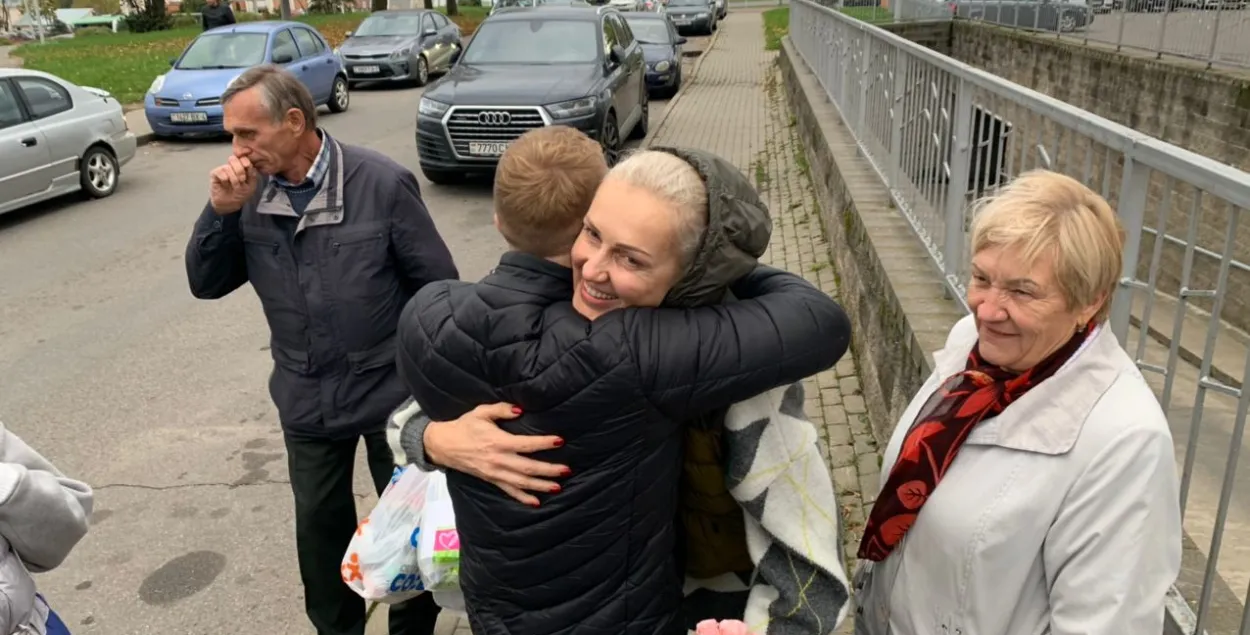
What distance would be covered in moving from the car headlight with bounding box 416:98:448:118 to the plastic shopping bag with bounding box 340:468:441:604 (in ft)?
26.2

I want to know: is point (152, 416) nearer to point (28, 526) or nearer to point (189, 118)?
point (28, 526)

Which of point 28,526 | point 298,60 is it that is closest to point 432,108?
point 298,60

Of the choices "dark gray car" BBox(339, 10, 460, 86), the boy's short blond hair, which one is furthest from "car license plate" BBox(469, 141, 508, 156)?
"dark gray car" BBox(339, 10, 460, 86)

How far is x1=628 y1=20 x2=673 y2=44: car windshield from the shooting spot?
60.4 feet

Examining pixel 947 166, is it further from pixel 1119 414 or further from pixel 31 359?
pixel 31 359

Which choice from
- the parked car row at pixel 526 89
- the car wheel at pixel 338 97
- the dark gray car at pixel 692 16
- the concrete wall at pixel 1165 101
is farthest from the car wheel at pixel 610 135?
the dark gray car at pixel 692 16

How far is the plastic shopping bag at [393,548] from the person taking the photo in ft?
8.32

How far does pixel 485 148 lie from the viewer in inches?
395

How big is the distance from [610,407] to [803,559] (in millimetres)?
424

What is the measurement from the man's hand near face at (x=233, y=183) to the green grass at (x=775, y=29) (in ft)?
74.0

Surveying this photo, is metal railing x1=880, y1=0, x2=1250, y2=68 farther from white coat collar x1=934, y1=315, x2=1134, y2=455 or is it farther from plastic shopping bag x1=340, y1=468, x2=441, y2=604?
Answer: plastic shopping bag x1=340, y1=468, x2=441, y2=604

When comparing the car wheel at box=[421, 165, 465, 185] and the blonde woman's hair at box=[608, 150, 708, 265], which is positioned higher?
the blonde woman's hair at box=[608, 150, 708, 265]

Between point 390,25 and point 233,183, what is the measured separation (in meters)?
19.9

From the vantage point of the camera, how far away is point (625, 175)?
4.82 ft
